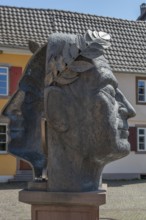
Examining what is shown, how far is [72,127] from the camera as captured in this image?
502 cm

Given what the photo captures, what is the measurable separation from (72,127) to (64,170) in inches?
17.7

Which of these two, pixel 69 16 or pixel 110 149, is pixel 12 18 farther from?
pixel 110 149

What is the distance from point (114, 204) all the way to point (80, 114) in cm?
906

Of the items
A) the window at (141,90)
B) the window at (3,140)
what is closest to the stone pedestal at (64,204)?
the window at (3,140)

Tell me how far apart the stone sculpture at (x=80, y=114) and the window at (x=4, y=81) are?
53.0 ft

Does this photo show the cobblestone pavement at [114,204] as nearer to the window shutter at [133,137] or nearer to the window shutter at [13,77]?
the window shutter at [133,137]

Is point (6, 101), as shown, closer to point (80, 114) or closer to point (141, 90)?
point (141, 90)

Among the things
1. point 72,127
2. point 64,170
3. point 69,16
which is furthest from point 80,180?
point 69,16

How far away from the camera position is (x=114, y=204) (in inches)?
537

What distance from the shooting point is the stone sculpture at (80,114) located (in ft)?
16.2

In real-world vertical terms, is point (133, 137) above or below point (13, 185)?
above

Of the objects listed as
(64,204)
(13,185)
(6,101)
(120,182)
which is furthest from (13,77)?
(64,204)

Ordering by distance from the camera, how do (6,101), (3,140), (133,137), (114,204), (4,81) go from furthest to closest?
(133,137)
(4,81)
(3,140)
(6,101)
(114,204)

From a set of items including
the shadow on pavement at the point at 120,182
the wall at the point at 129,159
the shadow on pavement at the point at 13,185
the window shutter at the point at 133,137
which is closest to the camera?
the shadow on pavement at the point at 13,185
